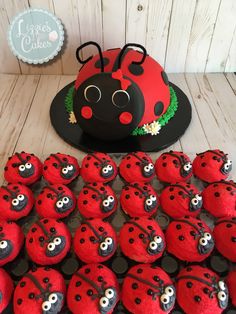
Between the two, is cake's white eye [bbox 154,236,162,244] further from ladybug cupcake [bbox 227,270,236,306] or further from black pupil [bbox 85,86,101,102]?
black pupil [bbox 85,86,101,102]

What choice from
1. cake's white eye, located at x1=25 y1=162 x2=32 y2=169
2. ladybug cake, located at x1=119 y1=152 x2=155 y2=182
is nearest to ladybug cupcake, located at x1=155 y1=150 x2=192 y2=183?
ladybug cake, located at x1=119 y1=152 x2=155 y2=182

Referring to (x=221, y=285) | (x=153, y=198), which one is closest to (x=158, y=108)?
(x=153, y=198)

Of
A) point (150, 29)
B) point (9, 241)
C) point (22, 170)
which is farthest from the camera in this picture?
point (150, 29)

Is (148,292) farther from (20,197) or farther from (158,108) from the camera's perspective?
(158,108)

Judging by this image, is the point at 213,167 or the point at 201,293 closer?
the point at 201,293

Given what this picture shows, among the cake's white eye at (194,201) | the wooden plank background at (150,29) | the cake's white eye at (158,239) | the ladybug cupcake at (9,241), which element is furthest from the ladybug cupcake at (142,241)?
the wooden plank background at (150,29)

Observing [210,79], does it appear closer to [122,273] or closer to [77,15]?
[77,15]

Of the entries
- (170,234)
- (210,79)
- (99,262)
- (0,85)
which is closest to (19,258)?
(99,262)

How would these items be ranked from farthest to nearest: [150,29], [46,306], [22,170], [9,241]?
[150,29]
[22,170]
[9,241]
[46,306]

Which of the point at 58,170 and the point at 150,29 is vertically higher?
the point at 150,29
